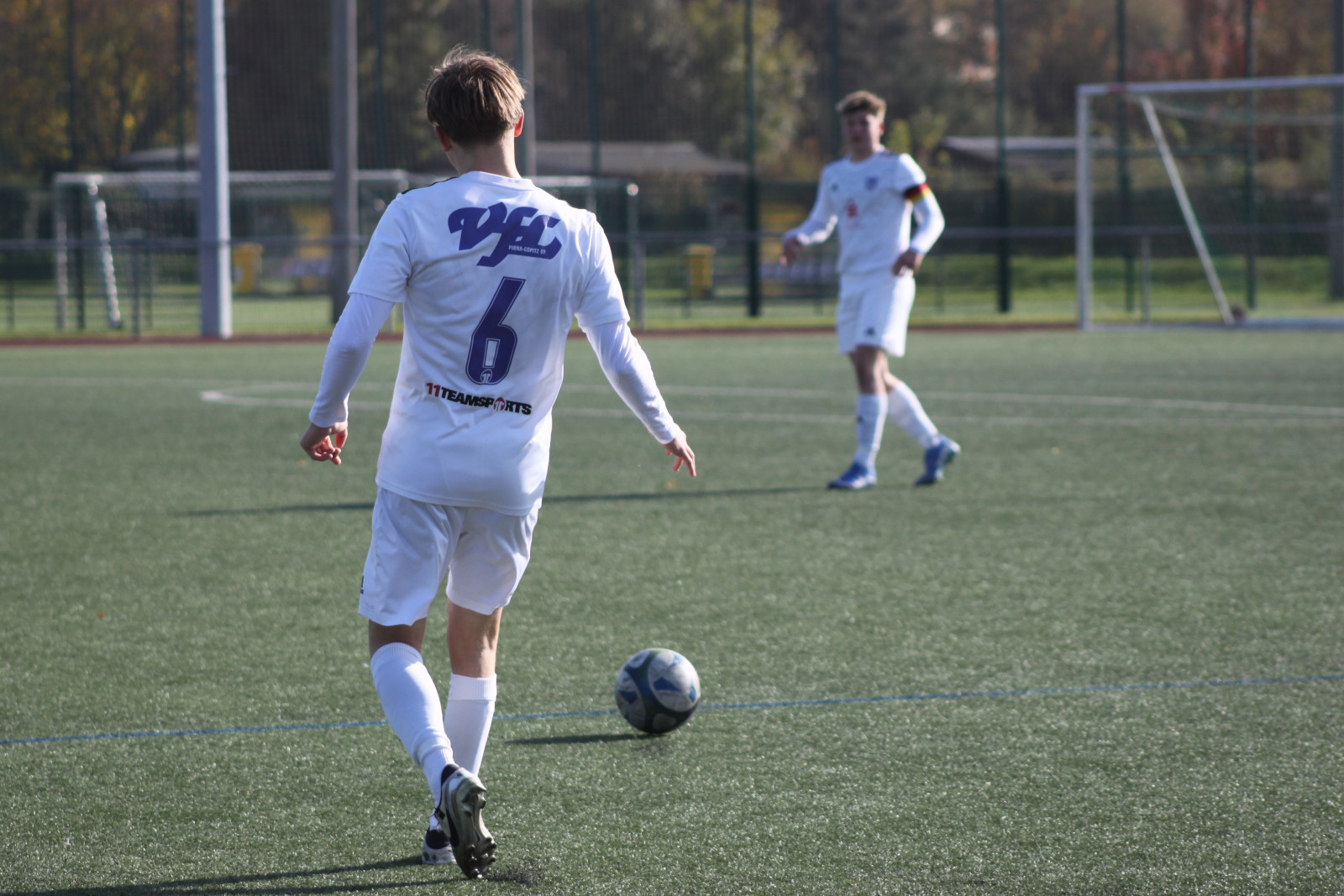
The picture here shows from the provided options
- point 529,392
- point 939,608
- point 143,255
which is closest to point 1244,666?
point 939,608

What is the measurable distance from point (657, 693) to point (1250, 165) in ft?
76.4

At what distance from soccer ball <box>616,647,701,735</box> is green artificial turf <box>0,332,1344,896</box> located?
65mm

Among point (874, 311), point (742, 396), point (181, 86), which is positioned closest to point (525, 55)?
point (181, 86)

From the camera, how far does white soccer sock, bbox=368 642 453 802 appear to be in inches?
112

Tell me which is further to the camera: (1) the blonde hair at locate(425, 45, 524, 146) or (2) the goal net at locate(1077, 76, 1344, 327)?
(2) the goal net at locate(1077, 76, 1344, 327)

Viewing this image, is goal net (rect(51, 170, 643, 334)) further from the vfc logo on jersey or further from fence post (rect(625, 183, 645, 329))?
the vfc logo on jersey

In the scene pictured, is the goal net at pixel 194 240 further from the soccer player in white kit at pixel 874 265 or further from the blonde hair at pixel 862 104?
the blonde hair at pixel 862 104

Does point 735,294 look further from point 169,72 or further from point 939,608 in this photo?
point 939,608

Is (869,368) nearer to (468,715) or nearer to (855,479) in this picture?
(855,479)

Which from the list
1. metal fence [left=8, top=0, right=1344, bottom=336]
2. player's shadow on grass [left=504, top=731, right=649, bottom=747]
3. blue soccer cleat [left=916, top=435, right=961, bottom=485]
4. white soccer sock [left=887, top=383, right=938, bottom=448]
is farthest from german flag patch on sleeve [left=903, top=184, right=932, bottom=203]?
metal fence [left=8, top=0, right=1344, bottom=336]

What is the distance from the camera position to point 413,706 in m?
2.93

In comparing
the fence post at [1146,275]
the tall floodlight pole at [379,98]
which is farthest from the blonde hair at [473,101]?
the tall floodlight pole at [379,98]

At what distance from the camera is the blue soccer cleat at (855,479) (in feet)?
26.7

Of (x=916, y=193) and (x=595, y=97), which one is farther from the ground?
(x=595, y=97)
